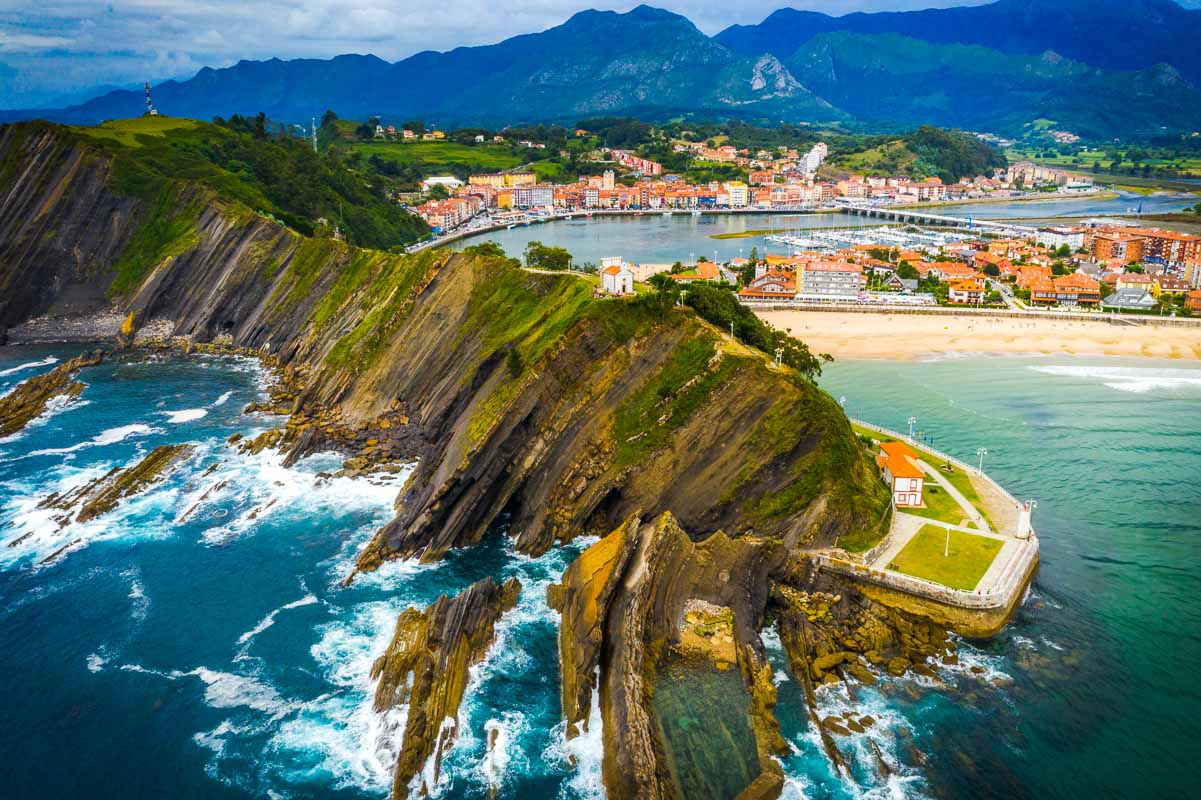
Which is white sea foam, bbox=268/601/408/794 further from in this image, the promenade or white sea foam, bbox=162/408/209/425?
white sea foam, bbox=162/408/209/425

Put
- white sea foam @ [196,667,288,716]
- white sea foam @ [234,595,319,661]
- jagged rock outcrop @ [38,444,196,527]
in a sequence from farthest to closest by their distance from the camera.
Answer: jagged rock outcrop @ [38,444,196,527] < white sea foam @ [234,595,319,661] < white sea foam @ [196,667,288,716]

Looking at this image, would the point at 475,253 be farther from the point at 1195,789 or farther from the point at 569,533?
the point at 1195,789

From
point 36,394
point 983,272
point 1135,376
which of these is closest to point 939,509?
point 1135,376

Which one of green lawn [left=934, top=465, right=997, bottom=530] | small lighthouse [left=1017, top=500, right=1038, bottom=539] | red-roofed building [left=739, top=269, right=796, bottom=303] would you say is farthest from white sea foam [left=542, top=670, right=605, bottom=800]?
red-roofed building [left=739, top=269, right=796, bottom=303]

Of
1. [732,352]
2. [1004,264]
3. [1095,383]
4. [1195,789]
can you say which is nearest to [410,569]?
[732,352]

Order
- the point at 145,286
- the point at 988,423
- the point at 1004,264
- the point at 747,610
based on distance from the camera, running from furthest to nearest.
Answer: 1. the point at 1004,264
2. the point at 145,286
3. the point at 988,423
4. the point at 747,610

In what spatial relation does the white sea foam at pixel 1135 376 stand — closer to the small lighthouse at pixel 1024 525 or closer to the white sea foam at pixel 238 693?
the small lighthouse at pixel 1024 525

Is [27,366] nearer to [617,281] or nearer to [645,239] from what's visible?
[617,281]
